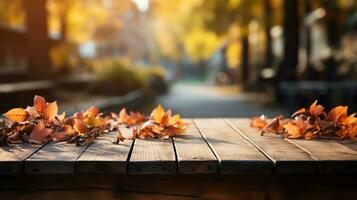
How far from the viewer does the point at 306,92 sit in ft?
47.0

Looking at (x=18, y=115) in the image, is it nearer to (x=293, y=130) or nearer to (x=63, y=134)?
(x=63, y=134)

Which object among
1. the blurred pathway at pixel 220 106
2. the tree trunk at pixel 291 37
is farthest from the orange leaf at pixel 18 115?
the tree trunk at pixel 291 37

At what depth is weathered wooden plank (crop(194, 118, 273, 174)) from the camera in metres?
2.36

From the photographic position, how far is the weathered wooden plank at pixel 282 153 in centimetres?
237

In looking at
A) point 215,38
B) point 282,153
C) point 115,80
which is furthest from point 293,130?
point 215,38

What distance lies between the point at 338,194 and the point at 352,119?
2.37 ft

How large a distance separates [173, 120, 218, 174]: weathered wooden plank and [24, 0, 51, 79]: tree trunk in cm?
1419

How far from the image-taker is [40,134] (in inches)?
117

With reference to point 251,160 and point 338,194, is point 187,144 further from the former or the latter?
point 338,194

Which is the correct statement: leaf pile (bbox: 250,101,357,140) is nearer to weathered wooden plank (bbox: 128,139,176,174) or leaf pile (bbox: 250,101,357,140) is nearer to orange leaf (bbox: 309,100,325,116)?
orange leaf (bbox: 309,100,325,116)

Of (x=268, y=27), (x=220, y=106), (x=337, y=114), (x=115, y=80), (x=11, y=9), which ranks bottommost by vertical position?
(x=220, y=106)

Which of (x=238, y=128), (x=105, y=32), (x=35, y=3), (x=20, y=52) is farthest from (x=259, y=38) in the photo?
(x=238, y=128)

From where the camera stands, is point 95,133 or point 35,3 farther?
point 35,3

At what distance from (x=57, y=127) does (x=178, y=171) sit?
1.09 meters
